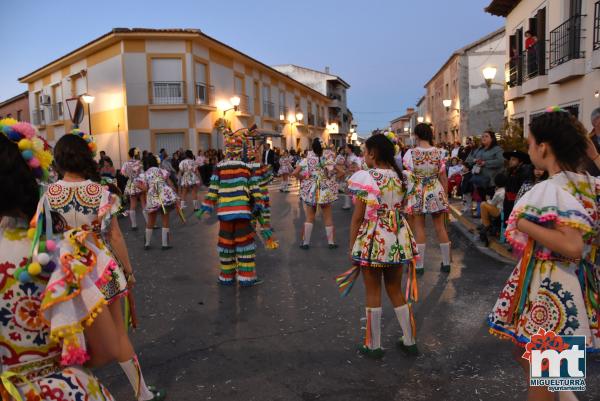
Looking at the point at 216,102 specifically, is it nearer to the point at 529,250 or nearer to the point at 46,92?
the point at 46,92

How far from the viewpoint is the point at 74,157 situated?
3609 mm

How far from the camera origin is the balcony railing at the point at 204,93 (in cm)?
2389

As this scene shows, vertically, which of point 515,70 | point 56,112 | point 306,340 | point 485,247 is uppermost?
point 56,112

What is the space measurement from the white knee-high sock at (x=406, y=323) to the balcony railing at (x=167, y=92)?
69.7ft

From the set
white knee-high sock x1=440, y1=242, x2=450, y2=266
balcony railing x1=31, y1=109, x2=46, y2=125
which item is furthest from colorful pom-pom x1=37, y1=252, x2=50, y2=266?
balcony railing x1=31, y1=109, x2=46, y2=125

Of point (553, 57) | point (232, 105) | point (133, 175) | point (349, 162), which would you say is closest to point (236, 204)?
point (133, 175)

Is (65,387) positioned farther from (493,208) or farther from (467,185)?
(467,185)

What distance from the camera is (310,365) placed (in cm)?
394

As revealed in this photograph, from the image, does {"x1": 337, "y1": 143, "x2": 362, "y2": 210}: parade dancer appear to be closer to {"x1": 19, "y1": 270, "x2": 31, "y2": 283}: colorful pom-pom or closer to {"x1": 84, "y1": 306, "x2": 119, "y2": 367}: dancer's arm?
{"x1": 84, "y1": 306, "x2": 119, "y2": 367}: dancer's arm

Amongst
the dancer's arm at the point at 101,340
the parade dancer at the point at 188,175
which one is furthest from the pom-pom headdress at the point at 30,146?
the parade dancer at the point at 188,175

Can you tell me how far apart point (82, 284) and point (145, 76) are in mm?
23131

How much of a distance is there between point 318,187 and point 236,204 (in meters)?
3.08

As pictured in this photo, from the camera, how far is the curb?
7210 millimetres

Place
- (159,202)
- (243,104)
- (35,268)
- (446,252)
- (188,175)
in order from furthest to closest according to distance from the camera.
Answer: (243,104), (188,175), (159,202), (446,252), (35,268)
